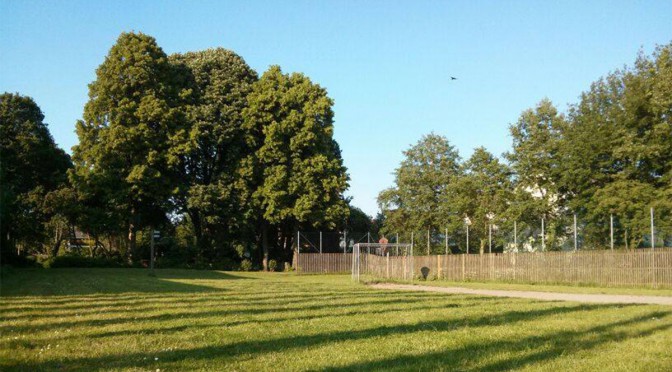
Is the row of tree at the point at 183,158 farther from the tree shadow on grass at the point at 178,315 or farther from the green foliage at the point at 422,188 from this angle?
the tree shadow on grass at the point at 178,315

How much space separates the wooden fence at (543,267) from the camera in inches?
939

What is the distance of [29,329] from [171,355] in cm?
333

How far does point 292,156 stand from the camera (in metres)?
45.8

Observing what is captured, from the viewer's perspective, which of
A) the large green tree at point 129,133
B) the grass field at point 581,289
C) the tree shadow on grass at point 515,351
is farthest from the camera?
the large green tree at point 129,133

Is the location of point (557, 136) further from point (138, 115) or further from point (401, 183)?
point (138, 115)

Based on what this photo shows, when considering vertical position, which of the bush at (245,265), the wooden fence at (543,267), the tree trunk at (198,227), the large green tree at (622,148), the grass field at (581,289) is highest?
the large green tree at (622,148)

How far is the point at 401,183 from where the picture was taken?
173ft

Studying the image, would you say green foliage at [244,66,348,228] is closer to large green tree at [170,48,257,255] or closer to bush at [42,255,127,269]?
large green tree at [170,48,257,255]

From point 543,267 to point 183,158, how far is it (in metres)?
27.8

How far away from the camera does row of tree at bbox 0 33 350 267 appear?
41.5 metres

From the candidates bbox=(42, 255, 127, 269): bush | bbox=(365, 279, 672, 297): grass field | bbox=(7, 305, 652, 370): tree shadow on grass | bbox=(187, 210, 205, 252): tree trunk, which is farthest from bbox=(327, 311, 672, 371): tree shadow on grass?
bbox=(187, 210, 205, 252): tree trunk

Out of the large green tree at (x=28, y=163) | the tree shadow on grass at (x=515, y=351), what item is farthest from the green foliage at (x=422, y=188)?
the tree shadow on grass at (x=515, y=351)

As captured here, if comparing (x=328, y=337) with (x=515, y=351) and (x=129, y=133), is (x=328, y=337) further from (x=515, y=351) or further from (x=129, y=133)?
(x=129, y=133)

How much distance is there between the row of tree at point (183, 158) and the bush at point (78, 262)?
2.04m
